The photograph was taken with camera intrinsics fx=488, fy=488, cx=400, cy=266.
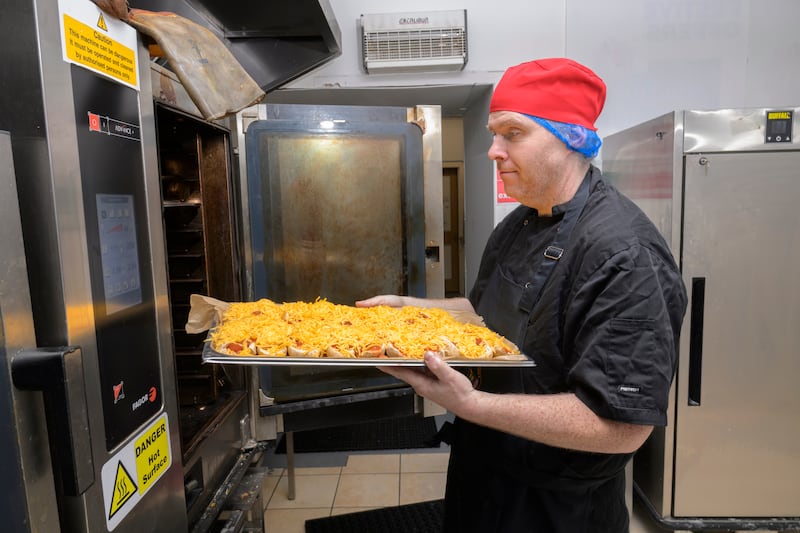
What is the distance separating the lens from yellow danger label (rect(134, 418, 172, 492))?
0.98 meters

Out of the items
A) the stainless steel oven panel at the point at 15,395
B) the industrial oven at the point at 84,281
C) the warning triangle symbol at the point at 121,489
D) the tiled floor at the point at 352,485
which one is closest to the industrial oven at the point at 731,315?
the tiled floor at the point at 352,485

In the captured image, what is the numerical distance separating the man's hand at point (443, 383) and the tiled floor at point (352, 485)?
1946 mm

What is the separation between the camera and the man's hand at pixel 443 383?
1102mm

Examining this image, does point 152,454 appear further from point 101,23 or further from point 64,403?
point 101,23

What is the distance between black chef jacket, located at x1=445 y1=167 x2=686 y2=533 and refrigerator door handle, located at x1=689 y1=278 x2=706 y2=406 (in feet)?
4.07

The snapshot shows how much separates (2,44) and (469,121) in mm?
3394

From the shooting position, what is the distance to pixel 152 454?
3.36 ft

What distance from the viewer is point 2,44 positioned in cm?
73

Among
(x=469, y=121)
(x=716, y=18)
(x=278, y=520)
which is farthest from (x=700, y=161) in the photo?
(x=278, y=520)

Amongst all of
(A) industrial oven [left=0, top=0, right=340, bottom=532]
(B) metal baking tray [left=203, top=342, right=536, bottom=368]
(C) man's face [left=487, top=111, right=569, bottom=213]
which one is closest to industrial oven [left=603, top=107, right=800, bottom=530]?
(C) man's face [left=487, top=111, right=569, bottom=213]

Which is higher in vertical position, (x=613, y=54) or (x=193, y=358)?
(x=613, y=54)

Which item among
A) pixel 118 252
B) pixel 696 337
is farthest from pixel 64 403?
pixel 696 337

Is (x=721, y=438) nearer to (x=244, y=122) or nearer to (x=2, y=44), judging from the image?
(x=244, y=122)

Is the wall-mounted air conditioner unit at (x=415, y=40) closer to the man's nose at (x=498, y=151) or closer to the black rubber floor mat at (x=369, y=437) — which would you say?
the man's nose at (x=498, y=151)
